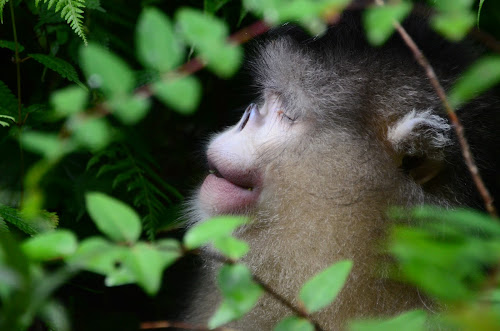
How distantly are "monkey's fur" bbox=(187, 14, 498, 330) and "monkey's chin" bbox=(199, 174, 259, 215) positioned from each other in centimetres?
3

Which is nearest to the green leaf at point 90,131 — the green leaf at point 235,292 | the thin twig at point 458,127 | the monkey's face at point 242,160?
the green leaf at point 235,292

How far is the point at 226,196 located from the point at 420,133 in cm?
84

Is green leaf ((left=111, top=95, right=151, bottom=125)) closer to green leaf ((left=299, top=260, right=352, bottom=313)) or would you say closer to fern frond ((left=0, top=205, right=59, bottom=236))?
green leaf ((left=299, top=260, right=352, bottom=313))

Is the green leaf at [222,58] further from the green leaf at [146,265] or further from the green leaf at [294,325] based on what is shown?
the green leaf at [294,325]

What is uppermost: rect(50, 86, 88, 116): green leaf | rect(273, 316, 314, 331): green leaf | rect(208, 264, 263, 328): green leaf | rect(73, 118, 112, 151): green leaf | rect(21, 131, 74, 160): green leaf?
rect(50, 86, 88, 116): green leaf

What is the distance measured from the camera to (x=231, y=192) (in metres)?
2.68

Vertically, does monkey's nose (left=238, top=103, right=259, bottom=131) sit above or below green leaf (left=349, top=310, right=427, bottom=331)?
below

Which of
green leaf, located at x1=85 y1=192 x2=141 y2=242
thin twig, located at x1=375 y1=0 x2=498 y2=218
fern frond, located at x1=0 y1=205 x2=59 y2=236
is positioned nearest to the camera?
green leaf, located at x1=85 y1=192 x2=141 y2=242

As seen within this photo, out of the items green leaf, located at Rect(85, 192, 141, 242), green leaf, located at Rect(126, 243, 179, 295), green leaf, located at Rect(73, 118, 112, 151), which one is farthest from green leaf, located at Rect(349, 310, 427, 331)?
green leaf, located at Rect(73, 118, 112, 151)

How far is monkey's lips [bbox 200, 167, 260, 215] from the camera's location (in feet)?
8.68

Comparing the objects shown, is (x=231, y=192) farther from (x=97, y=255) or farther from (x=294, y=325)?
(x=97, y=255)

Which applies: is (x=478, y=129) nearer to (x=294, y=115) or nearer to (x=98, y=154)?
(x=294, y=115)

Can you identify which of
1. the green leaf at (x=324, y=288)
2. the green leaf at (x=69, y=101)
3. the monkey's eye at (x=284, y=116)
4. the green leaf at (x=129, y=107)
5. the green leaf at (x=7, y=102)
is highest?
the green leaf at (x=129, y=107)

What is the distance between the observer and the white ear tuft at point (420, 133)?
2463 millimetres
